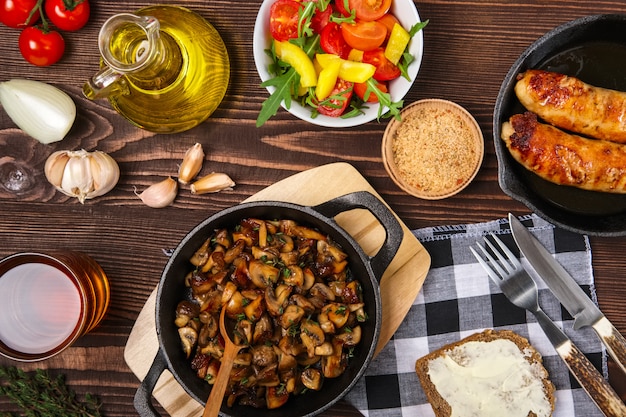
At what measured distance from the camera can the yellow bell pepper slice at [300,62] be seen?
7.30 feet

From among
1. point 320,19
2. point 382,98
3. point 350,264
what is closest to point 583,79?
point 382,98

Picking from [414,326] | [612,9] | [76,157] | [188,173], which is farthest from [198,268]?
[612,9]

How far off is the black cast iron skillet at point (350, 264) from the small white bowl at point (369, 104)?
1.04ft

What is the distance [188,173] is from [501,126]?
48.2 inches

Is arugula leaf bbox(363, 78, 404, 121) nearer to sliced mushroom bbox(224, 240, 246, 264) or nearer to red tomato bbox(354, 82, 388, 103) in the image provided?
red tomato bbox(354, 82, 388, 103)

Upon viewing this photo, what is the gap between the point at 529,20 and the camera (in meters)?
2.49

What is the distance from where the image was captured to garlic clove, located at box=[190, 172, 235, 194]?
2447 mm

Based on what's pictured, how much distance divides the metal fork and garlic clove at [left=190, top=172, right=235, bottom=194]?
1027 mm

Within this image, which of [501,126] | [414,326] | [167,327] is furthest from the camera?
[414,326]

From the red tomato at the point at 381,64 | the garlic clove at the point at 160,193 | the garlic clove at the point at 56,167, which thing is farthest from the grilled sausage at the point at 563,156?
the garlic clove at the point at 56,167

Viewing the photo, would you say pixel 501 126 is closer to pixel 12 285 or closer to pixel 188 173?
pixel 188 173

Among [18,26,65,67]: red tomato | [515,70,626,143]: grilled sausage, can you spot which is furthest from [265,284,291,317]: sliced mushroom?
[18,26,65,67]: red tomato

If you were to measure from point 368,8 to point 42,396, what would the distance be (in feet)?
6.44

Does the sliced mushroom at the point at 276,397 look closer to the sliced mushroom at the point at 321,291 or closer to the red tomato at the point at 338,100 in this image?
the sliced mushroom at the point at 321,291
